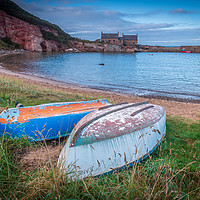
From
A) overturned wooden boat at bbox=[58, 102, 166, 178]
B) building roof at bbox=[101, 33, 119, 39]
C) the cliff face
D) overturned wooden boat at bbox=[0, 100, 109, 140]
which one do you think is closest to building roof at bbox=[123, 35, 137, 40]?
building roof at bbox=[101, 33, 119, 39]

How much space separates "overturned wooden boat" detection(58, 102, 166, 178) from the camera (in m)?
2.76

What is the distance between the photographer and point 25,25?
53.7 m

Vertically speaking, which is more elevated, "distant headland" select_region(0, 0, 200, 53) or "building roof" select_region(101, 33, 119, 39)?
"building roof" select_region(101, 33, 119, 39)

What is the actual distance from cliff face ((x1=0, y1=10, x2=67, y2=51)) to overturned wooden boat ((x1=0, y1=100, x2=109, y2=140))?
5490cm

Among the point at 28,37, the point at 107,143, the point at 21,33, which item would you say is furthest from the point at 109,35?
the point at 107,143

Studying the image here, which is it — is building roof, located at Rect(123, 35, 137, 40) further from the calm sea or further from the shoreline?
the shoreline

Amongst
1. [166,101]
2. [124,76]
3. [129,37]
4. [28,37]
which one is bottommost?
[166,101]

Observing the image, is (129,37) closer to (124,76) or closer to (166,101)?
(124,76)

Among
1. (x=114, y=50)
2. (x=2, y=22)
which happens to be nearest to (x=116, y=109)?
(x=2, y=22)

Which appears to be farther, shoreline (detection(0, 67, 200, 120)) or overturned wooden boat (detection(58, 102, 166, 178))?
shoreline (detection(0, 67, 200, 120))

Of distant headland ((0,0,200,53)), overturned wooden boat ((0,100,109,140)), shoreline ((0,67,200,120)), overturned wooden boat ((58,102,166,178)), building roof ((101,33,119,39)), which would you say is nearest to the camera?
overturned wooden boat ((58,102,166,178))

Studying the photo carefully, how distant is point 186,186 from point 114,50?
88.9 meters

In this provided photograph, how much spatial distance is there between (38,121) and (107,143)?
1957 mm

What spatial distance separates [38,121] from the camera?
4.21 meters
